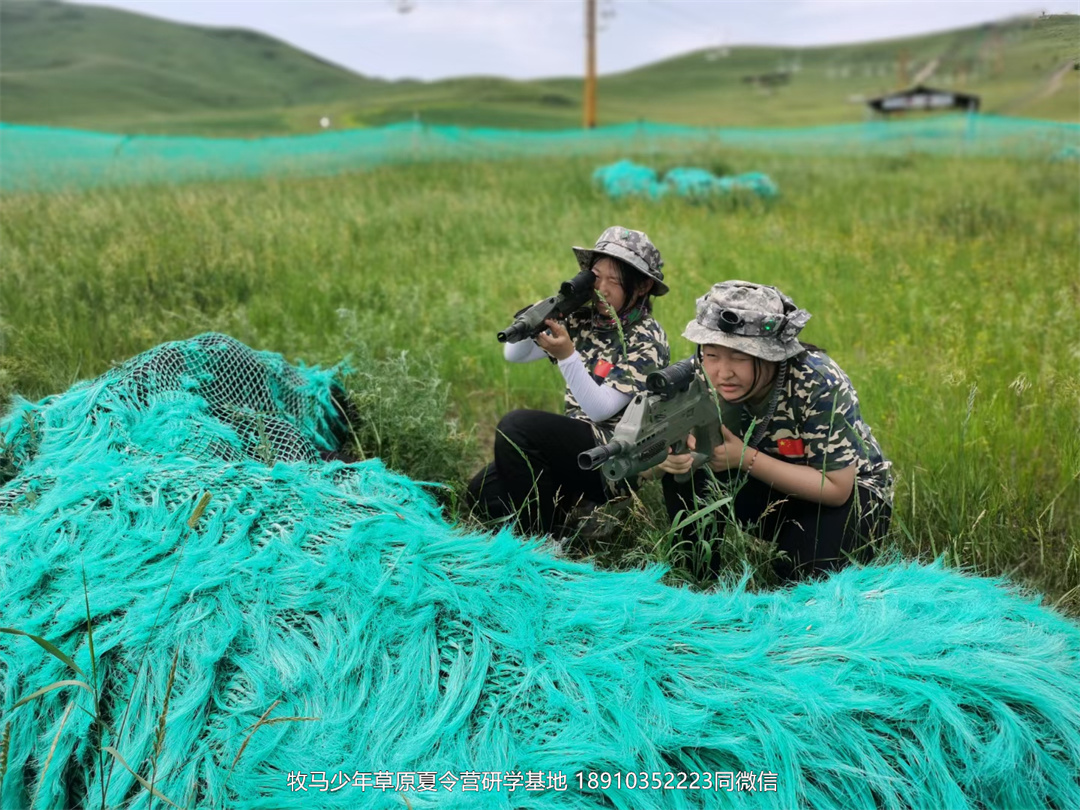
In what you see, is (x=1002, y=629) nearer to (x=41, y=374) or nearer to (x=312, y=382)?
(x=312, y=382)

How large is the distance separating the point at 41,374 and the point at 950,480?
3538 mm

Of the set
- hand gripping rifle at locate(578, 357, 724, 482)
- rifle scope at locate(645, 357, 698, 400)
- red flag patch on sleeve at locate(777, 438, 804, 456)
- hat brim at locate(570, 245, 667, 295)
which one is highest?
hat brim at locate(570, 245, 667, 295)

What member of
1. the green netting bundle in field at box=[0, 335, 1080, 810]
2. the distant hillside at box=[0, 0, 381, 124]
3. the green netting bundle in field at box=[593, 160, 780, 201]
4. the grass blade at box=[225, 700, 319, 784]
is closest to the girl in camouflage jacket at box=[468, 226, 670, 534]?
the green netting bundle in field at box=[0, 335, 1080, 810]

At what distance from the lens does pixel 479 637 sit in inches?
65.1

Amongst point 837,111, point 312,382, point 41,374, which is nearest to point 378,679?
point 312,382

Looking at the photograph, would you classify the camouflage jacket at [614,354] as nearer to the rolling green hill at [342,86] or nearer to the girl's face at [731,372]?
the girl's face at [731,372]

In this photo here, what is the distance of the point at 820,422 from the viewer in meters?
2.28

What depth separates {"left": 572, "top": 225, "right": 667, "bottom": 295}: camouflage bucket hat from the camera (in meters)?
2.66

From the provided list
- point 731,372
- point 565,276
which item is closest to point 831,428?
point 731,372

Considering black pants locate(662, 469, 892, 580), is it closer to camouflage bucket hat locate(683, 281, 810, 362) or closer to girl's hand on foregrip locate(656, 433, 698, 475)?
girl's hand on foregrip locate(656, 433, 698, 475)

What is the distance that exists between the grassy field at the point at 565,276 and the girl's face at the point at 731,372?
1.61ft

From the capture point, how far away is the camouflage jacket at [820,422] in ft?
7.46

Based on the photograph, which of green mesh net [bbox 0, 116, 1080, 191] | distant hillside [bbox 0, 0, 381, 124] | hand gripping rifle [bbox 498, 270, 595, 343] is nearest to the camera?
hand gripping rifle [bbox 498, 270, 595, 343]

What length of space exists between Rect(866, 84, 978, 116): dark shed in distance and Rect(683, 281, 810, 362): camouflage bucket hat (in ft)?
167
